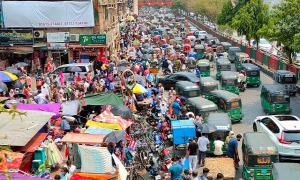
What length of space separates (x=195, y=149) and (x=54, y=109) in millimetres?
6086

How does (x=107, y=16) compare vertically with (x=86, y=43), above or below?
above

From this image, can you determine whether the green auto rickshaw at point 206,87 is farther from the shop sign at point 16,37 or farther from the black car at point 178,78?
the shop sign at point 16,37

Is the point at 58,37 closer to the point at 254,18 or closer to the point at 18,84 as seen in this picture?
the point at 18,84

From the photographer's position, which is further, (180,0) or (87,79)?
(180,0)

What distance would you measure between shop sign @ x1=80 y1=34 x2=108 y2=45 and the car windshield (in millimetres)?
21302

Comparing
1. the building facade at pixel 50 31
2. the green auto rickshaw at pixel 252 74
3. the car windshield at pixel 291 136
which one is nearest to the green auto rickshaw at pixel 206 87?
the green auto rickshaw at pixel 252 74

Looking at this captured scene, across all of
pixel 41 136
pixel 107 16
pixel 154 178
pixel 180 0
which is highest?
pixel 180 0

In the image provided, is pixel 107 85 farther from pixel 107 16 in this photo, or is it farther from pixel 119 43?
pixel 119 43

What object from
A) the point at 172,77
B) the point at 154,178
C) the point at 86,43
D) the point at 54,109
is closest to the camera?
the point at 154,178

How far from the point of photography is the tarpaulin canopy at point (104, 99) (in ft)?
57.3

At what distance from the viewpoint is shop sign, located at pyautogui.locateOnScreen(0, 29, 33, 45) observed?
3334 centimetres

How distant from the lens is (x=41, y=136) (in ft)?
44.8

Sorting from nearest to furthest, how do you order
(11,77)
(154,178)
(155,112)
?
(154,178) → (155,112) → (11,77)

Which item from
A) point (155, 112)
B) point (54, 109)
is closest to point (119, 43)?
point (155, 112)
